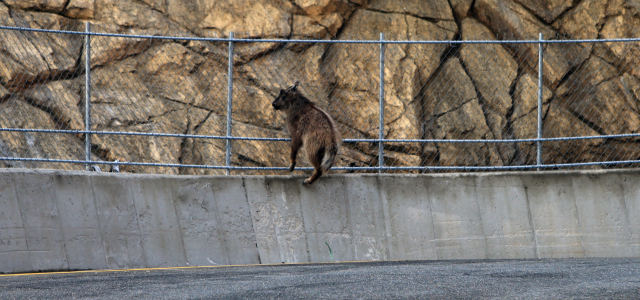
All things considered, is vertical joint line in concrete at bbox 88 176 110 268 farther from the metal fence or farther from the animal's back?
the metal fence

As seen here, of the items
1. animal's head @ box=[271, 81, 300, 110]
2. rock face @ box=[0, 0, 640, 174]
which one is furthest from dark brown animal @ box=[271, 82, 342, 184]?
rock face @ box=[0, 0, 640, 174]

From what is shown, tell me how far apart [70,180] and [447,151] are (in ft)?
24.2

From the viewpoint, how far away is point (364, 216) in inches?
333

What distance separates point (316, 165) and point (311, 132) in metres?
0.56

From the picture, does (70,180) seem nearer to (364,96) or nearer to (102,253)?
(102,253)

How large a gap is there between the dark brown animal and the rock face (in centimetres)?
261

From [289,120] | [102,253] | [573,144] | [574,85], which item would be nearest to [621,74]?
[574,85]

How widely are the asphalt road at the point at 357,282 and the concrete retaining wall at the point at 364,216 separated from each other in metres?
0.76

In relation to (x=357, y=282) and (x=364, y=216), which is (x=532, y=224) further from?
(x=357, y=282)

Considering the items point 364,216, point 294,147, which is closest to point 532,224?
point 364,216

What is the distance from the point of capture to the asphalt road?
5.27 metres

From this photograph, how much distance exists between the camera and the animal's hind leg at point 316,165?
838cm

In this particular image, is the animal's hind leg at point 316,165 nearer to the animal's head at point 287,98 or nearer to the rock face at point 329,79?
the animal's head at point 287,98

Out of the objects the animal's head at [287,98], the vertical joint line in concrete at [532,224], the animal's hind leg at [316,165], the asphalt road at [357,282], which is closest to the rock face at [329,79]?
the animal's head at [287,98]
